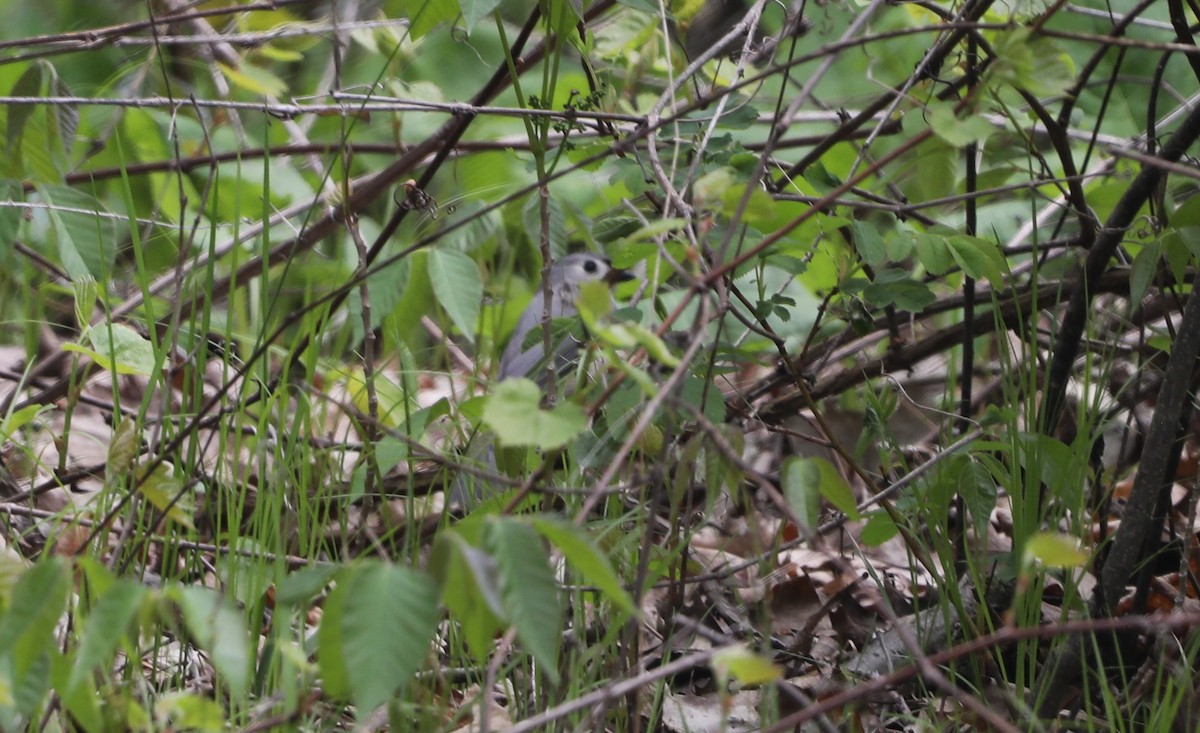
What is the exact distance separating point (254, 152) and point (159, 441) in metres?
1.20

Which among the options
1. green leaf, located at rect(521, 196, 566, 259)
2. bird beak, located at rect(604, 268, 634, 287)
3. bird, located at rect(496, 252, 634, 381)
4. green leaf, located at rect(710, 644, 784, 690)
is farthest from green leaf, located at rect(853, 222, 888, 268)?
bird beak, located at rect(604, 268, 634, 287)

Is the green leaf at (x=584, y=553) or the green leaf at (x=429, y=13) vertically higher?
the green leaf at (x=429, y=13)

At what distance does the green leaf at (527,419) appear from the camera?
1125 millimetres

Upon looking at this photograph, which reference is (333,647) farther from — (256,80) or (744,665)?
(256,80)

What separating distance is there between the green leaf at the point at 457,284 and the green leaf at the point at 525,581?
0.90m

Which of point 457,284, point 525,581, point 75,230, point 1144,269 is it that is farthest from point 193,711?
point 1144,269

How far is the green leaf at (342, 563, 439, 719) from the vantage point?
1.03m

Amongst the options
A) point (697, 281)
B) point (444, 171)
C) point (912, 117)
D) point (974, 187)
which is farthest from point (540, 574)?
point (444, 171)

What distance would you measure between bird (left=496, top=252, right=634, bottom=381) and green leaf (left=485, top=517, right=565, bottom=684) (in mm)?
2738

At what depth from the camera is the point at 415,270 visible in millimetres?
2801

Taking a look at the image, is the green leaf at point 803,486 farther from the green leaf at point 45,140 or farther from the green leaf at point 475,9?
the green leaf at point 45,140

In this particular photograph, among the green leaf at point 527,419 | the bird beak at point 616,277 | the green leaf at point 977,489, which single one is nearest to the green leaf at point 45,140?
the green leaf at point 527,419

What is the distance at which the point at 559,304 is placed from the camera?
5.69m

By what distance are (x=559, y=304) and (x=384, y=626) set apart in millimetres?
4676
